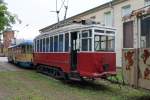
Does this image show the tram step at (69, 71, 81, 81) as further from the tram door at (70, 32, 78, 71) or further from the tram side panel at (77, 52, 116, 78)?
the tram side panel at (77, 52, 116, 78)

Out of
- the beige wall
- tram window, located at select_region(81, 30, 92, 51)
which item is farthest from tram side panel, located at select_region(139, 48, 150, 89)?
the beige wall

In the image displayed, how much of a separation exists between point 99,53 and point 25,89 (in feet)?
11.3

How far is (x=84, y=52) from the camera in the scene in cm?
1631

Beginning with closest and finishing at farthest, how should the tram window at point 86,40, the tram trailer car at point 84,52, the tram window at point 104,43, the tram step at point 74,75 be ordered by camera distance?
the tram trailer car at point 84,52, the tram window at point 86,40, the tram window at point 104,43, the tram step at point 74,75

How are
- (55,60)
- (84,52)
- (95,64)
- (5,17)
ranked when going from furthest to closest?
(5,17) < (55,60) < (84,52) < (95,64)

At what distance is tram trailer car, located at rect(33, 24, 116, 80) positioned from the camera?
624 inches

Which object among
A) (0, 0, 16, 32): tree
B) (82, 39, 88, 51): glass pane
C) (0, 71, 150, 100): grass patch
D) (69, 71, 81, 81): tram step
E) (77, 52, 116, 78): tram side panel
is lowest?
(0, 71, 150, 100): grass patch

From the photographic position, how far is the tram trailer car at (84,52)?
15.9 metres

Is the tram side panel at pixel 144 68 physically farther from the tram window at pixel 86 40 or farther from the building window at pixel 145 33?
the tram window at pixel 86 40

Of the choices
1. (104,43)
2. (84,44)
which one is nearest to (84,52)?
(84,44)

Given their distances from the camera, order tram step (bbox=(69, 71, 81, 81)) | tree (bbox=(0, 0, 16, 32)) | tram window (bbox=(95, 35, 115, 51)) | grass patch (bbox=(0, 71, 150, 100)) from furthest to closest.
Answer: tree (bbox=(0, 0, 16, 32)), tram step (bbox=(69, 71, 81, 81)), tram window (bbox=(95, 35, 115, 51)), grass patch (bbox=(0, 71, 150, 100))

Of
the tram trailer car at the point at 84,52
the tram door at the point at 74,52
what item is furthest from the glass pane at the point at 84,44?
the tram door at the point at 74,52

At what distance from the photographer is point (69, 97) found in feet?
44.2

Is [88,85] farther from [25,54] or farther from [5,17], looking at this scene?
[25,54]
